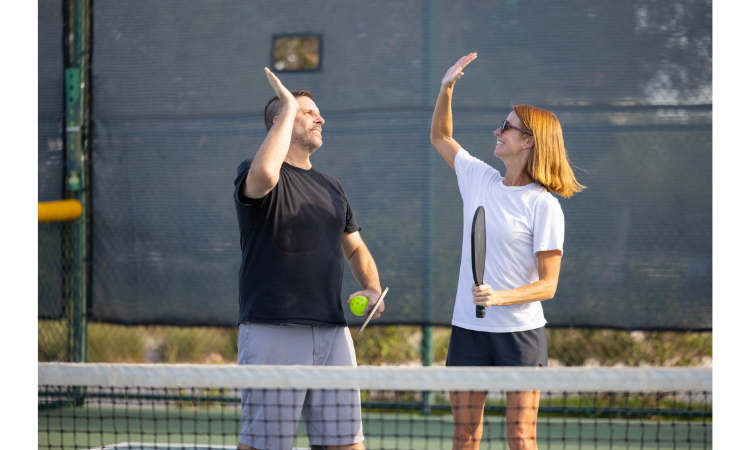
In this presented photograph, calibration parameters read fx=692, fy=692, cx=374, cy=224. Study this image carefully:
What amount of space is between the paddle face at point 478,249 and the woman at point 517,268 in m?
0.06

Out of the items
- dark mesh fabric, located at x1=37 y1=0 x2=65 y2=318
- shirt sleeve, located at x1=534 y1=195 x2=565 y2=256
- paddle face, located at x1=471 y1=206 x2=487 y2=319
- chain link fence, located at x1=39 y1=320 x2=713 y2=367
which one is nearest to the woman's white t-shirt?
shirt sleeve, located at x1=534 y1=195 x2=565 y2=256

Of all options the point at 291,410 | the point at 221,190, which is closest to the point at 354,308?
the point at 291,410

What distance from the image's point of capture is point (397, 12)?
3.88 meters

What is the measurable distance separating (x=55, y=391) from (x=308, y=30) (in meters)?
2.68

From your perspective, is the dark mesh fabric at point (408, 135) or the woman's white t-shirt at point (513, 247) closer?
the woman's white t-shirt at point (513, 247)

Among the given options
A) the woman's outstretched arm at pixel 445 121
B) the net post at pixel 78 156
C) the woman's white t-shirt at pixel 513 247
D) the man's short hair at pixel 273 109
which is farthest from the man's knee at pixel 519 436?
the net post at pixel 78 156

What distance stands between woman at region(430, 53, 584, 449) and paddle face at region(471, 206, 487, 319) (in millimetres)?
62

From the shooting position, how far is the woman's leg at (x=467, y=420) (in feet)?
7.16

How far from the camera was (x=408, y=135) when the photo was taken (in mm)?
3848

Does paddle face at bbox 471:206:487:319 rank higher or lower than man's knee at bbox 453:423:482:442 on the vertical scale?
higher

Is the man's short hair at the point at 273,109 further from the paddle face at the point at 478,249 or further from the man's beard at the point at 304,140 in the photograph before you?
the paddle face at the point at 478,249

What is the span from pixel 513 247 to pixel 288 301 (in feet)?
2.40

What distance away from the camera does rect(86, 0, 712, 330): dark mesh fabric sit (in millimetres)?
3709

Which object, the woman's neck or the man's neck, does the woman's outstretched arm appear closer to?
the woman's neck
